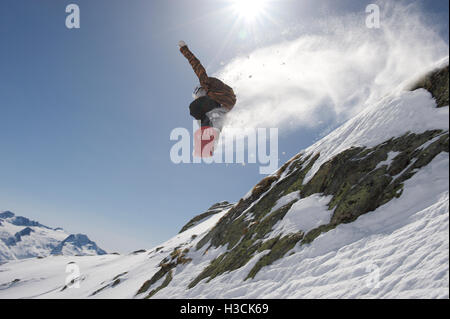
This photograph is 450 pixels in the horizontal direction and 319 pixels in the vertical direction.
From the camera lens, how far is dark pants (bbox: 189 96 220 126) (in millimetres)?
13711

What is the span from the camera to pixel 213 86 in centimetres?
1352

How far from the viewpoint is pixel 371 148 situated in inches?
493

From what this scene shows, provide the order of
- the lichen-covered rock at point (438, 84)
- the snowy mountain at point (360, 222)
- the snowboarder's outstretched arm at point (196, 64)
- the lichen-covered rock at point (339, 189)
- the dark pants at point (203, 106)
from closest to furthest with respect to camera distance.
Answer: the snowy mountain at point (360, 222)
the lichen-covered rock at point (339, 189)
the lichen-covered rock at point (438, 84)
the snowboarder's outstretched arm at point (196, 64)
the dark pants at point (203, 106)

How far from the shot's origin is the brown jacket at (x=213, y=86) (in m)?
13.0

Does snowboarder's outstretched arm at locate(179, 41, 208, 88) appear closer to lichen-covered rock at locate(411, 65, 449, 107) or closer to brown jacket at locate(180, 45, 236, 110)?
brown jacket at locate(180, 45, 236, 110)

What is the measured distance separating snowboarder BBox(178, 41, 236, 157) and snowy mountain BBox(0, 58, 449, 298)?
590cm

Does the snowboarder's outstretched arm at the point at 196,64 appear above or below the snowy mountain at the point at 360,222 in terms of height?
above

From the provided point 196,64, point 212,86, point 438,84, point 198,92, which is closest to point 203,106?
point 198,92

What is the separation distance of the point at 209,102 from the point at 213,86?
82 centimetres

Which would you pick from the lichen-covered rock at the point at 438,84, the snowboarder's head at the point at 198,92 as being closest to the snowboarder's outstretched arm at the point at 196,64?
the snowboarder's head at the point at 198,92

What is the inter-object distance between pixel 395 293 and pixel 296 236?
581 centimetres

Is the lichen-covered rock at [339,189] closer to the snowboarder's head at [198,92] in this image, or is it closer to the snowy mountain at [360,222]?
the snowy mountain at [360,222]
